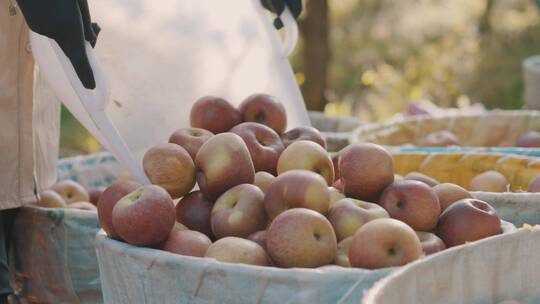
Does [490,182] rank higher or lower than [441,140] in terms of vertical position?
higher

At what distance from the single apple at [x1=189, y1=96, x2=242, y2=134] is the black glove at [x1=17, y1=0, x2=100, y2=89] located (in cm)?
44

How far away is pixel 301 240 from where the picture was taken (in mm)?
1570

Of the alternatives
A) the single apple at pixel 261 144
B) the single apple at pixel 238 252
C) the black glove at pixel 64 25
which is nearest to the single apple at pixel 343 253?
the single apple at pixel 238 252

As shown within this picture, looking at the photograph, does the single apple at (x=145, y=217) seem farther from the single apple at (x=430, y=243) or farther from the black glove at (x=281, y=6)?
the black glove at (x=281, y=6)

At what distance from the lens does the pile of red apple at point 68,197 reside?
Result: 263cm

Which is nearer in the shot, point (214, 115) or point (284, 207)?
point (284, 207)

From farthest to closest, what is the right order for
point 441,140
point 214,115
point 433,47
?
point 433,47 → point 441,140 → point 214,115

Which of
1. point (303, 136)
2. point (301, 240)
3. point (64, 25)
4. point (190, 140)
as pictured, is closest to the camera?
point (301, 240)

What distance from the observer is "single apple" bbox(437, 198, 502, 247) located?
1674 mm

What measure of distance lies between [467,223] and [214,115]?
30.6 inches

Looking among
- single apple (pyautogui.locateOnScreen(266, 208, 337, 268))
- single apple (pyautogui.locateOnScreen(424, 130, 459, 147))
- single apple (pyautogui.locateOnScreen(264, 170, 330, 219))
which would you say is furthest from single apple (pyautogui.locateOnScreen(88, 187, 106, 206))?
single apple (pyautogui.locateOnScreen(266, 208, 337, 268))

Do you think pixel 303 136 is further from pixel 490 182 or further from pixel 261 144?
pixel 490 182

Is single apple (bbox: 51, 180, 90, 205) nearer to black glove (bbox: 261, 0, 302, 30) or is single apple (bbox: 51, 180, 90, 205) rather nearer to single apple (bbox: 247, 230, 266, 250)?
black glove (bbox: 261, 0, 302, 30)

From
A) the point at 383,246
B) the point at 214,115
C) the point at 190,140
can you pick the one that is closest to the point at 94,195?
the point at 214,115
